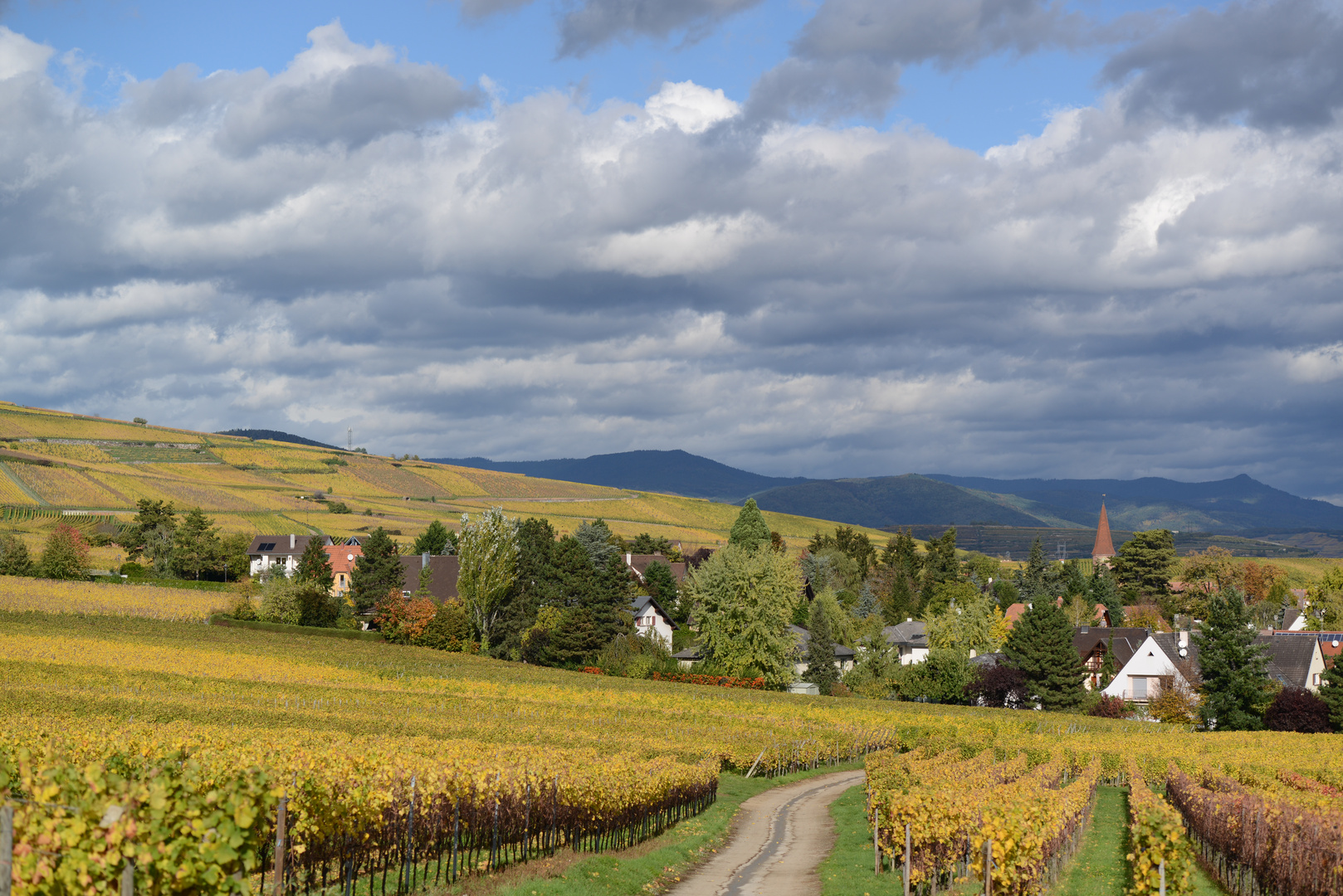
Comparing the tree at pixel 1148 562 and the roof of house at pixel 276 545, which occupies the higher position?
the tree at pixel 1148 562

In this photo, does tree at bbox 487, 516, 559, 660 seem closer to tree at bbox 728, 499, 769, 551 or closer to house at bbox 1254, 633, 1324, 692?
tree at bbox 728, 499, 769, 551

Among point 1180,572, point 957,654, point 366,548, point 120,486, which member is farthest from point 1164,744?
point 120,486

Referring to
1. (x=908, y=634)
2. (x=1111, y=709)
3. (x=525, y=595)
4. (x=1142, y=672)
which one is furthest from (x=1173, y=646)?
(x=525, y=595)

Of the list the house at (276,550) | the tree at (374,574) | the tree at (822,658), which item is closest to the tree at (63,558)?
the house at (276,550)

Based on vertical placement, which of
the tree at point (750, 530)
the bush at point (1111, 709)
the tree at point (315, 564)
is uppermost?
→ the tree at point (750, 530)

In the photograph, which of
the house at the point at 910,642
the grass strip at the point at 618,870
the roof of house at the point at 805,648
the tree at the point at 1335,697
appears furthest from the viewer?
the house at the point at 910,642

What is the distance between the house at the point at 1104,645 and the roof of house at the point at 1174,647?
103 cm

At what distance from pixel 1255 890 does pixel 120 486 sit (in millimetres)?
171881

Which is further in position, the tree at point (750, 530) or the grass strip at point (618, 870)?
the tree at point (750, 530)

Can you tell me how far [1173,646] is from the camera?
96.4m

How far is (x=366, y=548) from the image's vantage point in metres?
104

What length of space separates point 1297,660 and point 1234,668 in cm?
2536

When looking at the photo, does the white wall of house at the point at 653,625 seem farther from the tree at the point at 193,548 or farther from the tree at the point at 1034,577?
the tree at the point at 1034,577

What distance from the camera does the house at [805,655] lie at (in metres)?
97.4
